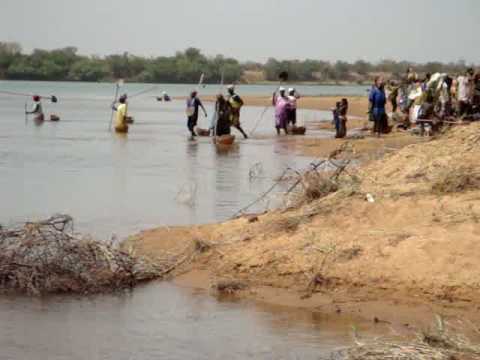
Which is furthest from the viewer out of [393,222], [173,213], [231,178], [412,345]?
[231,178]

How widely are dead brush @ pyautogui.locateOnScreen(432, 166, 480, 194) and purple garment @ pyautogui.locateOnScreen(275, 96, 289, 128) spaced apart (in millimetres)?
18475

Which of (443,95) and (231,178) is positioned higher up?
(443,95)

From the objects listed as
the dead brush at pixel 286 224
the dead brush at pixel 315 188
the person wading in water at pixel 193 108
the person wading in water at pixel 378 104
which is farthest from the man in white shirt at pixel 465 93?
the dead brush at pixel 286 224

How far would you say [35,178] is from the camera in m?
19.0

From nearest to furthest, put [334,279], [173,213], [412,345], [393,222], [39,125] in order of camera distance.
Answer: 1. [412,345]
2. [334,279]
3. [393,222]
4. [173,213]
5. [39,125]

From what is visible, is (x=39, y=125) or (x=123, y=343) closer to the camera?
(x=123, y=343)

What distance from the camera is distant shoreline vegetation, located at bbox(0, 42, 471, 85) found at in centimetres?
12148

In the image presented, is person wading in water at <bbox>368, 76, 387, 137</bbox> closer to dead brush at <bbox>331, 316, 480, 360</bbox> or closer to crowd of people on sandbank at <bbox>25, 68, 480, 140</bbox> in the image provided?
crowd of people on sandbank at <bbox>25, 68, 480, 140</bbox>

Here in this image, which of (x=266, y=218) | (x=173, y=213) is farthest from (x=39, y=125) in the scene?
(x=266, y=218)

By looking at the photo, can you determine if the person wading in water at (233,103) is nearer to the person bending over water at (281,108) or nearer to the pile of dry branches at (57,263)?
the person bending over water at (281,108)

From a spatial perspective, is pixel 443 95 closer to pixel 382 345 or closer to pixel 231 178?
pixel 231 178

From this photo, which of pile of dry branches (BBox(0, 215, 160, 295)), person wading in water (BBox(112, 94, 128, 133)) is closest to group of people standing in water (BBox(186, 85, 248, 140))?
person wading in water (BBox(112, 94, 128, 133))

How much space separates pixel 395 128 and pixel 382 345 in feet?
67.5

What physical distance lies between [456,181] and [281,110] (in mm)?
19919
